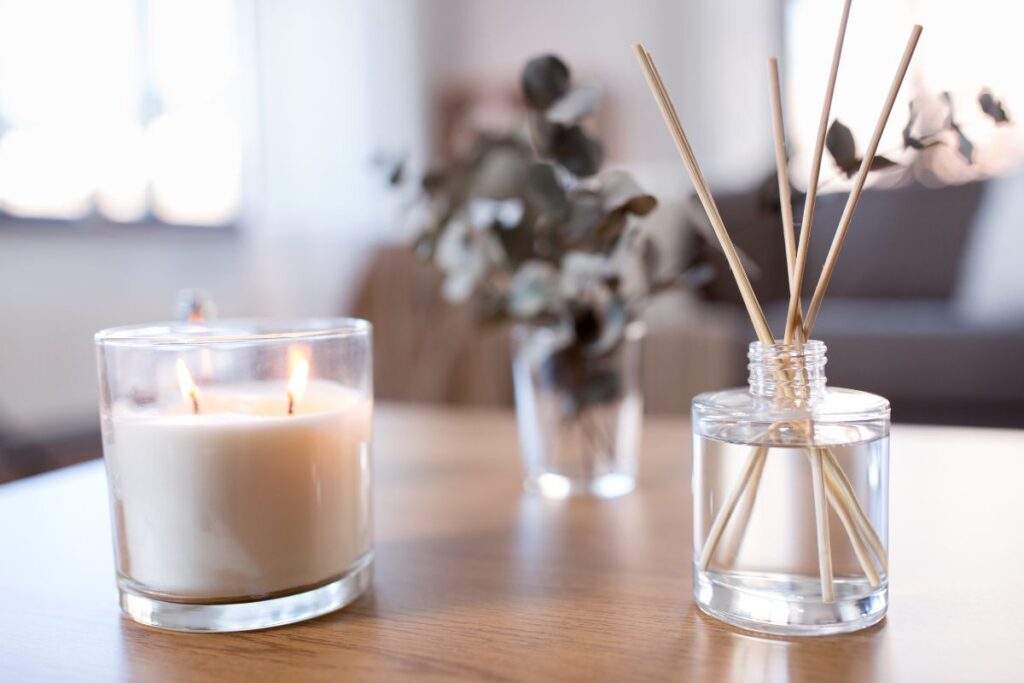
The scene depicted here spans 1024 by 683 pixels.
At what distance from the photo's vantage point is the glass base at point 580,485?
0.67m

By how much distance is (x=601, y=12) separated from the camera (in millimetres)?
4090

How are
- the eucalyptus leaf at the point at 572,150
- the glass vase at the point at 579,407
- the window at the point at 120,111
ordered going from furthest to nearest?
the window at the point at 120,111, the glass vase at the point at 579,407, the eucalyptus leaf at the point at 572,150

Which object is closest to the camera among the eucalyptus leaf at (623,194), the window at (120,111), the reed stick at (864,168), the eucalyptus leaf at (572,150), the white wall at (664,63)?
the reed stick at (864,168)

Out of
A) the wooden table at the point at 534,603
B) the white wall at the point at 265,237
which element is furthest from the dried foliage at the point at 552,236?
the white wall at the point at 265,237

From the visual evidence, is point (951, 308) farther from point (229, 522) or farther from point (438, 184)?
point (229, 522)

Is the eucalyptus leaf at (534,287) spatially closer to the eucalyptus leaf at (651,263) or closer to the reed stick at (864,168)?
the eucalyptus leaf at (651,263)

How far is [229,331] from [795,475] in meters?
0.29

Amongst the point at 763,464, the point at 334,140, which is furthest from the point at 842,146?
the point at 334,140

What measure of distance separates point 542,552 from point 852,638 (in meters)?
0.19

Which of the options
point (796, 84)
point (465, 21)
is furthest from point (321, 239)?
point (796, 84)

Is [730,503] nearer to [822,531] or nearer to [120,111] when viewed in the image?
[822,531]

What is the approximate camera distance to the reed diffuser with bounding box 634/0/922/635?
38 centimetres

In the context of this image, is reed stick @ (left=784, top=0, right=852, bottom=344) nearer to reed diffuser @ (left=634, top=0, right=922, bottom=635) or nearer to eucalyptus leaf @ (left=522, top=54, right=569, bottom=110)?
reed diffuser @ (left=634, top=0, right=922, bottom=635)

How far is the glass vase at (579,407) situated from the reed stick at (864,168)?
1.04 feet
